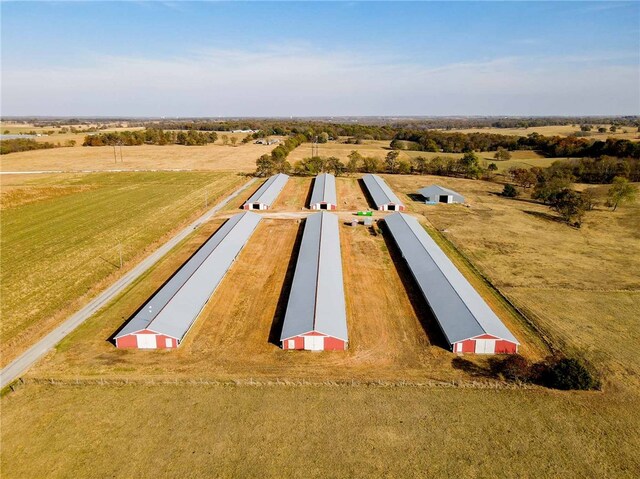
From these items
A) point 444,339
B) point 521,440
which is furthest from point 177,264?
point 521,440

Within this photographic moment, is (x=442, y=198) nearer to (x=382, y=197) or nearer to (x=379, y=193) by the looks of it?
(x=379, y=193)

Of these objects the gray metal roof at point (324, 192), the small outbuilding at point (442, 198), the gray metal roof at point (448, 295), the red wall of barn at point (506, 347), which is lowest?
the red wall of barn at point (506, 347)

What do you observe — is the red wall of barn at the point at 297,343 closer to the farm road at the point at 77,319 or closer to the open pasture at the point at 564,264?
the farm road at the point at 77,319

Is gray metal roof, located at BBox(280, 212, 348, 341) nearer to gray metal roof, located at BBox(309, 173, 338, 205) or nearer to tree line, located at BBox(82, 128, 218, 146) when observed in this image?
gray metal roof, located at BBox(309, 173, 338, 205)

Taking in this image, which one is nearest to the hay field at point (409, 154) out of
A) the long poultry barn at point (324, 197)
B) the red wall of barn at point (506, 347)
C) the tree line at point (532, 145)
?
the tree line at point (532, 145)

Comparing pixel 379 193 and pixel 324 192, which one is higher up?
pixel 324 192

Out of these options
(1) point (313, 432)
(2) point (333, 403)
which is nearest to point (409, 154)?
(2) point (333, 403)

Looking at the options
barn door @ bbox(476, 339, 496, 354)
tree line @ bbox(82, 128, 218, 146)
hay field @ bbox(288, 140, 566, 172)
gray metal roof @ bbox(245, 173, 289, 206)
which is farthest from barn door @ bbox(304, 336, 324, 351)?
tree line @ bbox(82, 128, 218, 146)
